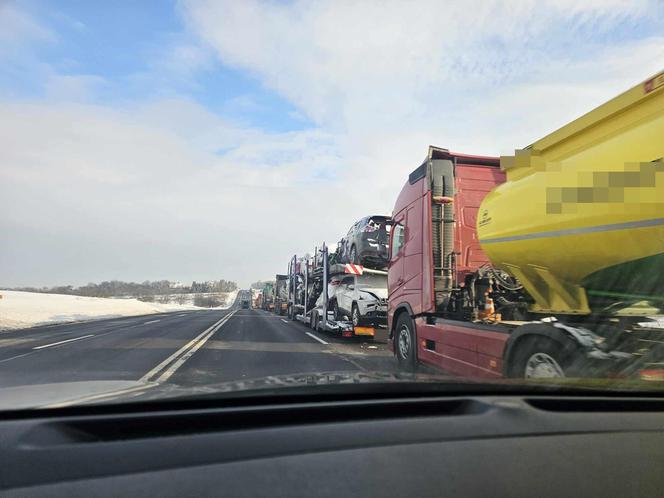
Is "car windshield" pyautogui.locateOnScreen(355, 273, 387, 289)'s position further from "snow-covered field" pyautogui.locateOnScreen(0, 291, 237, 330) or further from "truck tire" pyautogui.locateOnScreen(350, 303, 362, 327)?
"snow-covered field" pyautogui.locateOnScreen(0, 291, 237, 330)

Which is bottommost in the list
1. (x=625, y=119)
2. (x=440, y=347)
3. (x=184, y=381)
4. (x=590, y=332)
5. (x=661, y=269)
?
(x=184, y=381)

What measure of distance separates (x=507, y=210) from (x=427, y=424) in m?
3.37

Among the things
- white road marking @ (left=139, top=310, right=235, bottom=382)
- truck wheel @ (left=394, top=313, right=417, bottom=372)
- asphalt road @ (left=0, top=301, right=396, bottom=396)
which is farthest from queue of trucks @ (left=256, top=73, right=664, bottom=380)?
white road marking @ (left=139, top=310, right=235, bottom=382)

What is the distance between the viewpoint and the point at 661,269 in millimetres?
3627

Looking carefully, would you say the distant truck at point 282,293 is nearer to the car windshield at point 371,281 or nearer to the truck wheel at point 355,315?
the truck wheel at point 355,315

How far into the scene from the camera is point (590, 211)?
3756mm

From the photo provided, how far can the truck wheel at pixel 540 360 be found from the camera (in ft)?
13.5

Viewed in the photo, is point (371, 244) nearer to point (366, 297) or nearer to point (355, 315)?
point (366, 297)

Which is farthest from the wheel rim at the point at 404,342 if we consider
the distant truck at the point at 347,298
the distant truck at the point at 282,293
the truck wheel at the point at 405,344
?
the distant truck at the point at 282,293

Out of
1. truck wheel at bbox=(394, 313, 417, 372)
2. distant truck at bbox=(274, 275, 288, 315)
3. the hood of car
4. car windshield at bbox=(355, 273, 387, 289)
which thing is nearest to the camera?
truck wheel at bbox=(394, 313, 417, 372)

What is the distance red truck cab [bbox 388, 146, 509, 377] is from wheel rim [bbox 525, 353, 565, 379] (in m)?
1.57

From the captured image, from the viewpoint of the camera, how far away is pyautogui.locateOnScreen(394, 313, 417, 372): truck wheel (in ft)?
25.1

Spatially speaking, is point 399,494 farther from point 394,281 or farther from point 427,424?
point 394,281

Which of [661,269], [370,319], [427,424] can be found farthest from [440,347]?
[370,319]
